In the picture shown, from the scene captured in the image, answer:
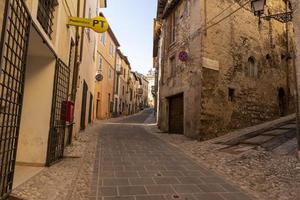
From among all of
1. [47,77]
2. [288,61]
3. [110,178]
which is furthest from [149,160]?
[288,61]

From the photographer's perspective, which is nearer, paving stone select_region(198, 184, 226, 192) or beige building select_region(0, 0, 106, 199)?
beige building select_region(0, 0, 106, 199)

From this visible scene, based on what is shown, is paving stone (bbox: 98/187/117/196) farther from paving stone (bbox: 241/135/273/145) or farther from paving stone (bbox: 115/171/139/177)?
paving stone (bbox: 241/135/273/145)

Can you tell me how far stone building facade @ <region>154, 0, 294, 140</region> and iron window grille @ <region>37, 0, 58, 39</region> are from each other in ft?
20.3

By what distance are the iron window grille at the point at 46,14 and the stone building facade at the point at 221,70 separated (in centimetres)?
619

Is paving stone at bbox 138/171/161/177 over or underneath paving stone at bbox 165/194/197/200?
over

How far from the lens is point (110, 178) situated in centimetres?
444

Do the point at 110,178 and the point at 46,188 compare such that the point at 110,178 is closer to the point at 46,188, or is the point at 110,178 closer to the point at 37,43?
the point at 46,188

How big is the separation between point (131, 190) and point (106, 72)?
21.1 meters

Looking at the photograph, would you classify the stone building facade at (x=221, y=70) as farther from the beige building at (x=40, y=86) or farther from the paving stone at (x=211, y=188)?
the beige building at (x=40, y=86)

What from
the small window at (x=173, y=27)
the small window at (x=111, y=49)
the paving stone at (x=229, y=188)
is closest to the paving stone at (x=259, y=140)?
the paving stone at (x=229, y=188)

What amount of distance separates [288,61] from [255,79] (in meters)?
3.75

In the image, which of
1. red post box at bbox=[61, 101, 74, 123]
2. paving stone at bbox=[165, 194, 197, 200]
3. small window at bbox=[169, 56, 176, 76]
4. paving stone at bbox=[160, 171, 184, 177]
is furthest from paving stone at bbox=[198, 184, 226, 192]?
small window at bbox=[169, 56, 176, 76]

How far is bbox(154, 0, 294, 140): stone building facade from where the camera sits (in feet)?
32.6

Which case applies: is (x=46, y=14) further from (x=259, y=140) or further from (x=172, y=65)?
(x=172, y=65)
